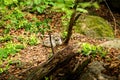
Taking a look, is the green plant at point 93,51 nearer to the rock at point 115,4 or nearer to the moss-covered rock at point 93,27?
the moss-covered rock at point 93,27

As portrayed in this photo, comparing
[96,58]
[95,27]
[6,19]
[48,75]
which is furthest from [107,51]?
[6,19]

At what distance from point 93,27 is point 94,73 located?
18.3 feet

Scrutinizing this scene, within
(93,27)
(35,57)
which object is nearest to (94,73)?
(35,57)

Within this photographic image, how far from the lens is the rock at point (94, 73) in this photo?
16.5 feet

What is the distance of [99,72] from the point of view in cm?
515

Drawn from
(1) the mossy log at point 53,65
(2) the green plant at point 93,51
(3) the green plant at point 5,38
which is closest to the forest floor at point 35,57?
(2) the green plant at point 93,51

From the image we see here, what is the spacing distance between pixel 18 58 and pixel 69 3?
14.9 feet

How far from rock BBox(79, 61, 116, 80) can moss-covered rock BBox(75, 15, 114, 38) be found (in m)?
4.72

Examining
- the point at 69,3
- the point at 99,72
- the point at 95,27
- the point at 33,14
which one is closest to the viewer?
the point at 69,3

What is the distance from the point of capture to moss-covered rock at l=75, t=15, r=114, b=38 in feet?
33.6

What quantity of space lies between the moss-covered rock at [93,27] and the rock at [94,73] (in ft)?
15.5

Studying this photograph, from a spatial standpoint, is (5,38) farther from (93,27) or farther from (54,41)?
(93,27)

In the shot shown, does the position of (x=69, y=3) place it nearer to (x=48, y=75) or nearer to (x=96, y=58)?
(x=48, y=75)

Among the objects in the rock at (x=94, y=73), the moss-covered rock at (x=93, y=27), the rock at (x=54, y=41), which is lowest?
the moss-covered rock at (x=93, y=27)
